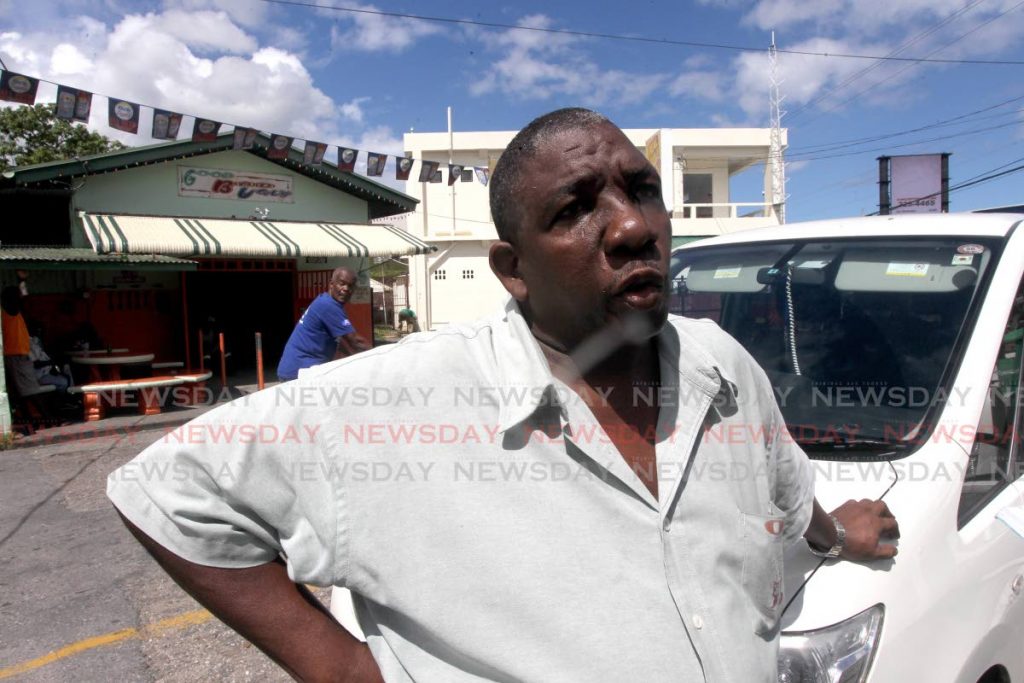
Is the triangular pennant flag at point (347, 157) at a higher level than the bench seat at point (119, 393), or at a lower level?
higher

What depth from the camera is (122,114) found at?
912 centimetres

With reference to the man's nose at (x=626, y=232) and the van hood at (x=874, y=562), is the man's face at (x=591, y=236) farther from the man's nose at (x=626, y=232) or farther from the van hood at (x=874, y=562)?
the van hood at (x=874, y=562)

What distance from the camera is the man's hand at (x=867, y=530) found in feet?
5.78

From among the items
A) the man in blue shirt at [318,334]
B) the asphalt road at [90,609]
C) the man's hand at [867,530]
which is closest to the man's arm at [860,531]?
the man's hand at [867,530]

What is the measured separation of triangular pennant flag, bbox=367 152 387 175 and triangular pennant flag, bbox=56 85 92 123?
4.67 m

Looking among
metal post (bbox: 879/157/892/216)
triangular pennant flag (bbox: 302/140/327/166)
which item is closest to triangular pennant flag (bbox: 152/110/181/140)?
triangular pennant flag (bbox: 302/140/327/166)

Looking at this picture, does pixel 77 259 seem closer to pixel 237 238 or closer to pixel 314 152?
pixel 237 238

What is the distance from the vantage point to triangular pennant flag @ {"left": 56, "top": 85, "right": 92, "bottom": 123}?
8.65 metres

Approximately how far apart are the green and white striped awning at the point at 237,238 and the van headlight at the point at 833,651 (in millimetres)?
11984

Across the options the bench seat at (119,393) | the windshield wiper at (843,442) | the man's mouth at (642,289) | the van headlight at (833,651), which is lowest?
the bench seat at (119,393)

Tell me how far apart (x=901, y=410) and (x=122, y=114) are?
9.80 m

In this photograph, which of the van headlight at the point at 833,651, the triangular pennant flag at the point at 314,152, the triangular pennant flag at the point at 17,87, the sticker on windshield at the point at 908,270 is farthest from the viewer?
A: the triangular pennant flag at the point at 314,152

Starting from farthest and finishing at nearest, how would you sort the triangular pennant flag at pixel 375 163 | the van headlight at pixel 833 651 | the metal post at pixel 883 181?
the metal post at pixel 883 181
the triangular pennant flag at pixel 375 163
the van headlight at pixel 833 651

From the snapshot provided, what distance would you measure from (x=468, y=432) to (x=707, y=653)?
21.0 inches
